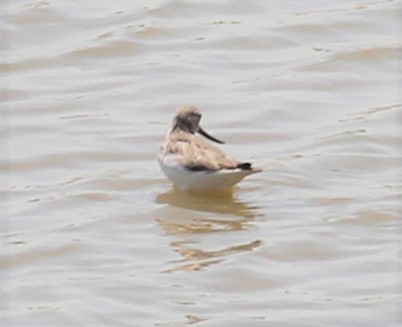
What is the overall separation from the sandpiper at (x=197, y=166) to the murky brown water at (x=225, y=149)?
0.09 m

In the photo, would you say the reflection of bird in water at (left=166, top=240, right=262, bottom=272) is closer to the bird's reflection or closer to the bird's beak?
the bird's reflection

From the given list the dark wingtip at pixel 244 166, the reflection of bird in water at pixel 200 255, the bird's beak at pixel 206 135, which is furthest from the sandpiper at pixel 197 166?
the reflection of bird in water at pixel 200 255

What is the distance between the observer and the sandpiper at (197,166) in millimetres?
9477

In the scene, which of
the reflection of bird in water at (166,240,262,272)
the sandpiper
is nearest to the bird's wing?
the sandpiper

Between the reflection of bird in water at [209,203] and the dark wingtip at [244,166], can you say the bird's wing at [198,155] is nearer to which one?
the dark wingtip at [244,166]

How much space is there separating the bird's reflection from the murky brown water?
0.05ft

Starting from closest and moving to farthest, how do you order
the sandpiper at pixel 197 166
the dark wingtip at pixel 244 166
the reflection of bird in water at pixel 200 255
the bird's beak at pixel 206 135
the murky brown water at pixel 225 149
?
the murky brown water at pixel 225 149, the reflection of bird in water at pixel 200 255, the dark wingtip at pixel 244 166, the sandpiper at pixel 197 166, the bird's beak at pixel 206 135

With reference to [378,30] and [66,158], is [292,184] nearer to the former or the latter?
[66,158]

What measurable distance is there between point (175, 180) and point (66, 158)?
74cm

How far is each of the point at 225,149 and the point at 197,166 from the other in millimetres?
684

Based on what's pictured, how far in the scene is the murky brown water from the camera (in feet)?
26.1

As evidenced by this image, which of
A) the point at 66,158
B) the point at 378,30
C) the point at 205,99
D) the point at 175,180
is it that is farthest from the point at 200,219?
the point at 378,30

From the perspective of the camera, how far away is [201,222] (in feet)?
30.1

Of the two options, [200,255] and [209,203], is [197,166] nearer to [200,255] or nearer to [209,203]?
[209,203]
